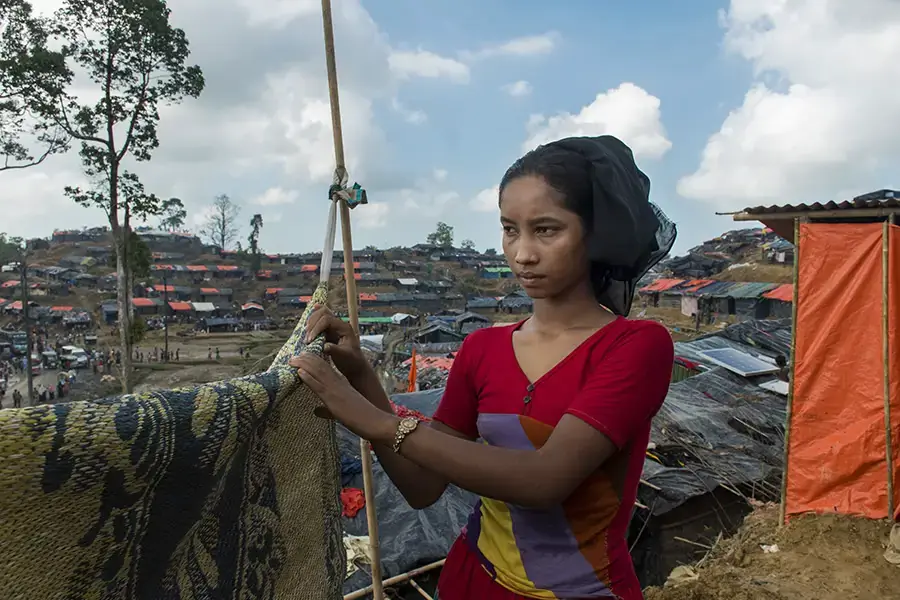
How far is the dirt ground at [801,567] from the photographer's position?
4.02m

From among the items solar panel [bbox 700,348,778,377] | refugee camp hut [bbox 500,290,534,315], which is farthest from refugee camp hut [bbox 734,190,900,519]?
refugee camp hut [bbox 500,290,534,315]

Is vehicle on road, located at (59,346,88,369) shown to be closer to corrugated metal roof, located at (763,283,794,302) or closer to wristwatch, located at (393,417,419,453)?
wristwatch, located at (393,417,419,453)

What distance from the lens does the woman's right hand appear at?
1.47 m

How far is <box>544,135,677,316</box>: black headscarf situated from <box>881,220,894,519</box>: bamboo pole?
14.9 ft

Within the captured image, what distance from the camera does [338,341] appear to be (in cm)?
153

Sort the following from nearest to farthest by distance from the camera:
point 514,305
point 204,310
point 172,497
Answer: point 172,497 → point 204,310 → point 514,305

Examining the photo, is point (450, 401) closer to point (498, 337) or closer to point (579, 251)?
point (498, 337)

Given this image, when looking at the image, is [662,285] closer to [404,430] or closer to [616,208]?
[616,208]

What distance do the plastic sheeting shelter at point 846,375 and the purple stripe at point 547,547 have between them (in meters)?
4.84

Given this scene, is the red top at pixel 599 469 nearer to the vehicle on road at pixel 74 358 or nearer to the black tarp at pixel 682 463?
the black tarp at pixel 682 463

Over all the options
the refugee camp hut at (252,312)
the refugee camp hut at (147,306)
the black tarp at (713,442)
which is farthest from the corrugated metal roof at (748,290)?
the refugee camp hut at (147,306)

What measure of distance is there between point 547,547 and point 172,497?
0.72 meters

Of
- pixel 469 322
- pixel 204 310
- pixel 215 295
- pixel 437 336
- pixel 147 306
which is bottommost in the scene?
pixel 437 336

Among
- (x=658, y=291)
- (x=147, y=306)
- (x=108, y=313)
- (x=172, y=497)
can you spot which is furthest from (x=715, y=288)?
(x=108, y=313)
